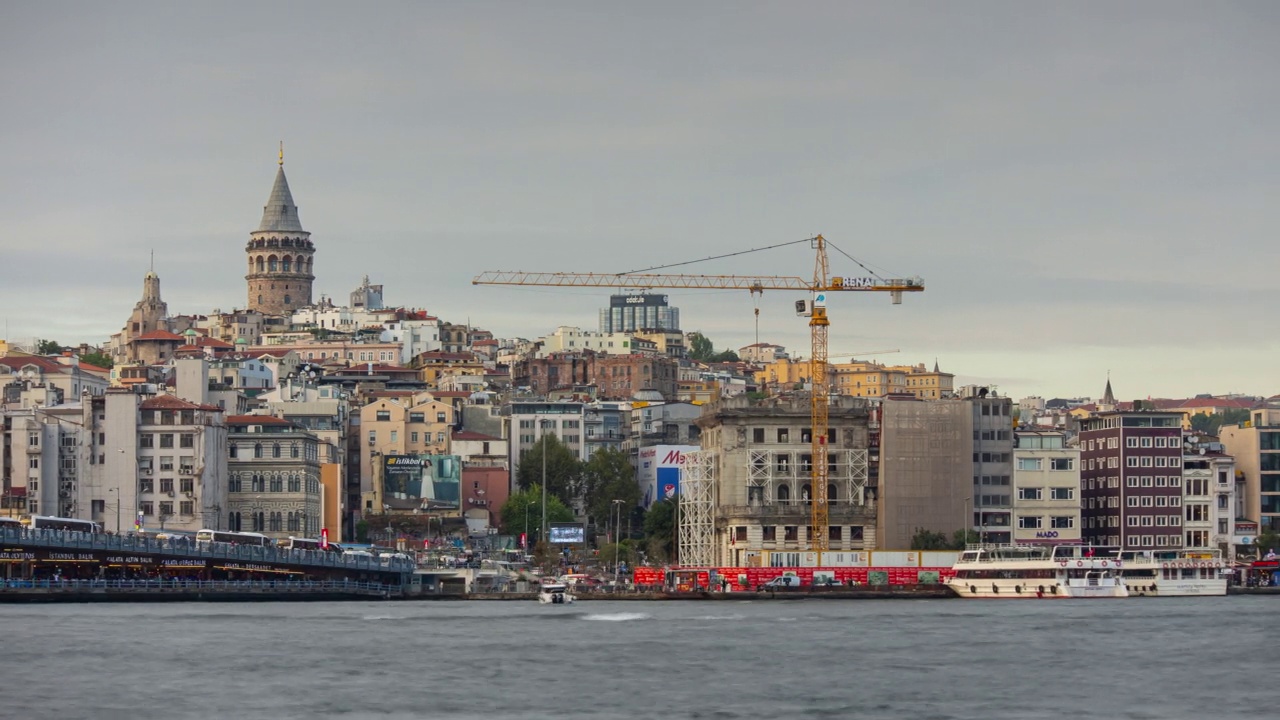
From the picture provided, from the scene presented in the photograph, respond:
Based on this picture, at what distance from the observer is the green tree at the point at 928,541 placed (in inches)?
5591

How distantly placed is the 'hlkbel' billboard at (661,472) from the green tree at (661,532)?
753 cm

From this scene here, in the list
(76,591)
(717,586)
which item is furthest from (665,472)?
(76,591)

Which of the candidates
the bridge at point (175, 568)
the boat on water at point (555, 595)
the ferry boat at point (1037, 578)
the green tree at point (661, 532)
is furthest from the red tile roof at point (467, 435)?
the ferry boat at point (1037, 578)

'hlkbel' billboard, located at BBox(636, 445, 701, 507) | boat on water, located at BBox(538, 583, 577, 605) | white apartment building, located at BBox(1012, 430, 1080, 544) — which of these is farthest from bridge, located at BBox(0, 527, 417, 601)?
'hlkbel' billboard, located at BBox(636, 445, 701, 507)

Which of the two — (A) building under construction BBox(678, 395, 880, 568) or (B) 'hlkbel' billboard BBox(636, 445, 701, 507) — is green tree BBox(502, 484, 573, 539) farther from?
(A) building under construction BBox(678, 395, 880, 568)

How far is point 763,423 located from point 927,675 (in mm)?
73158

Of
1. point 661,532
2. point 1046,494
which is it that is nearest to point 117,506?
point 661,532

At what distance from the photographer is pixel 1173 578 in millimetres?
133125

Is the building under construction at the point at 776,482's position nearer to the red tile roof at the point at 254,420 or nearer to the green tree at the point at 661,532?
the green tree at the point at 661,532

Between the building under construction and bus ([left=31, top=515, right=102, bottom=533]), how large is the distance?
1568 inches

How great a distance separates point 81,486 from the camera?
151000 millimetres

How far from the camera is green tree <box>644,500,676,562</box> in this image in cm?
16025

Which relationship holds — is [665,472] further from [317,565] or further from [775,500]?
[317,565]

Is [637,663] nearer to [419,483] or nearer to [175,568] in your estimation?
[175,568]
